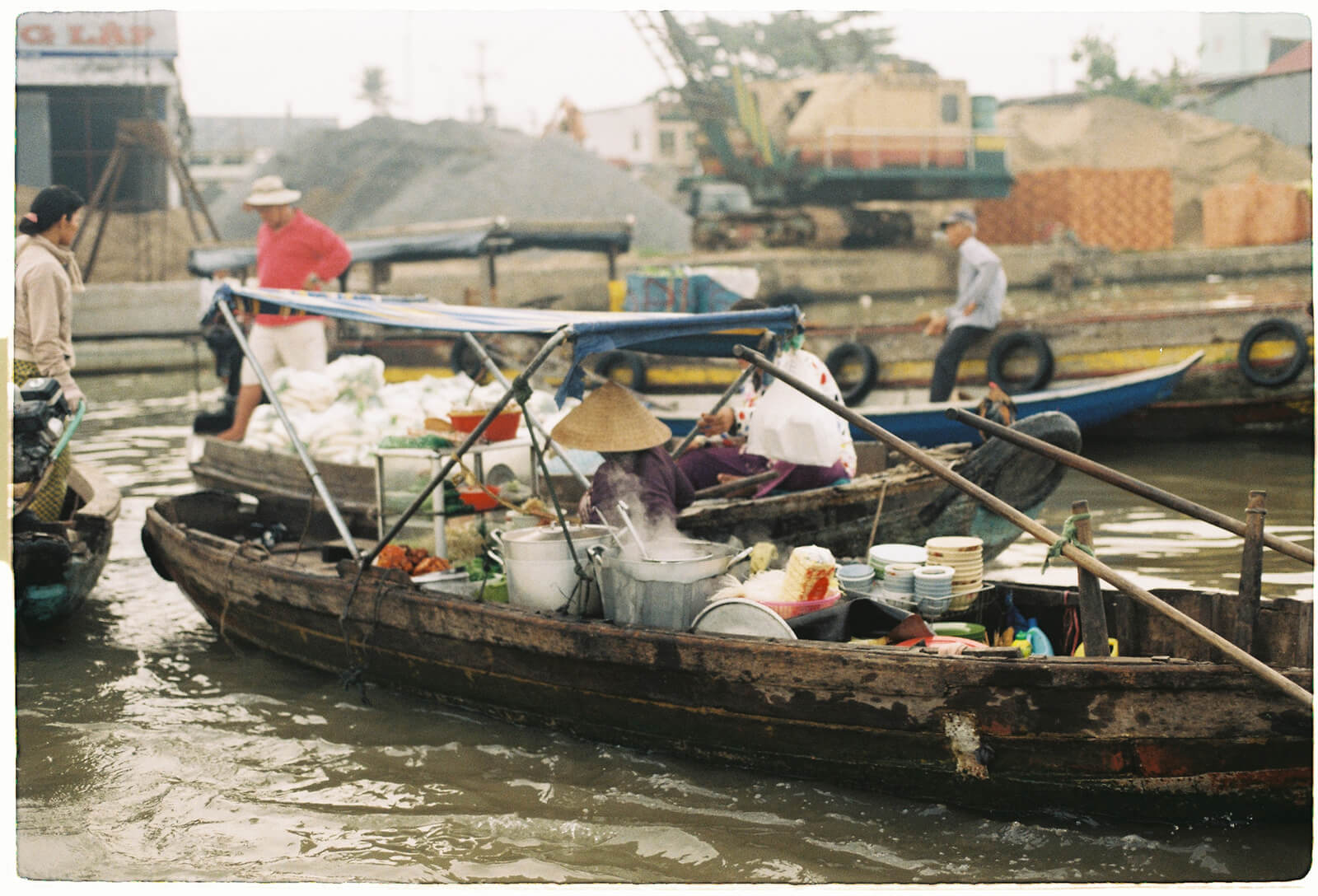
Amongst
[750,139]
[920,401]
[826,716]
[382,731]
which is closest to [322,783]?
[382,731]

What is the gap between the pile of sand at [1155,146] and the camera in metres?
39.2

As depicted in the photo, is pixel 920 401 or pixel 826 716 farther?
pixel 920 401

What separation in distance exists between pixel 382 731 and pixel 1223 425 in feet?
29.4

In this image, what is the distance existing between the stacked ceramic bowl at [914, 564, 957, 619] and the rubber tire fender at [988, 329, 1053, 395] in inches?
263

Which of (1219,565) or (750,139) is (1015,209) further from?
(1219,565)

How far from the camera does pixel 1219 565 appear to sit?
7379 mm

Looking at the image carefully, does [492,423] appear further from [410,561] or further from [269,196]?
[269,196]

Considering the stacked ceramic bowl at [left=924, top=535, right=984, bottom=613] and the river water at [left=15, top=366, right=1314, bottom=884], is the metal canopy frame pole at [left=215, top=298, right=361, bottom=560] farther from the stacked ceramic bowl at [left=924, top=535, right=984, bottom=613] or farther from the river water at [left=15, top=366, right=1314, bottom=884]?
the stacked ceramic bowl at [left=924, top=535, right=984, bottom=613]

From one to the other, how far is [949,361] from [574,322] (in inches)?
262

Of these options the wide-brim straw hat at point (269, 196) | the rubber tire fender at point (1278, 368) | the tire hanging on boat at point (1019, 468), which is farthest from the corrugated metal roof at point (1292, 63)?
the tire hanging on boat at point (1019, 468)

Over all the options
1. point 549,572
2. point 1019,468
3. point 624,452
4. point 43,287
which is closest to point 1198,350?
point 1019,468

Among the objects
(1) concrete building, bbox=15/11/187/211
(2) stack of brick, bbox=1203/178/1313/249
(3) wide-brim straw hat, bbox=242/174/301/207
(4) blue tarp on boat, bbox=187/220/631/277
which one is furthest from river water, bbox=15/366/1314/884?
(2) stack of brick, bbox=1203/178/1313/249

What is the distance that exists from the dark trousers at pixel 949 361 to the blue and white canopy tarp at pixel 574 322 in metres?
4.94

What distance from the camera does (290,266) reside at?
935cm
